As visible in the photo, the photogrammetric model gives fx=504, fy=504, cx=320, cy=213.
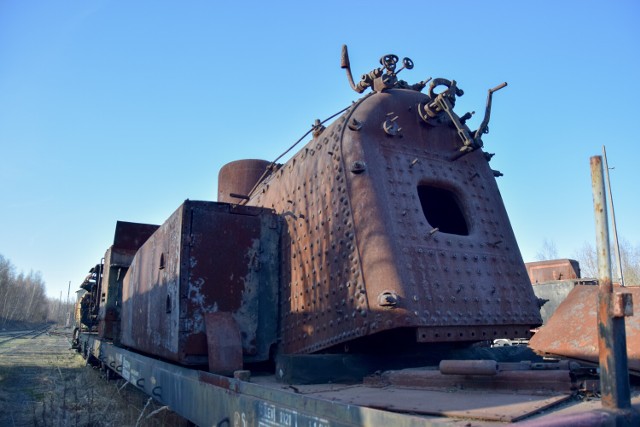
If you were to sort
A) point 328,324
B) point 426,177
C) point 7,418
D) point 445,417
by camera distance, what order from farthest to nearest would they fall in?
point 7,418 → point 426,177 → point 328,324 → point 445,417

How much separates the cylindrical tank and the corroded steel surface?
2.81 m

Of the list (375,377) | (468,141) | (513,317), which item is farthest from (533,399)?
(468,141)

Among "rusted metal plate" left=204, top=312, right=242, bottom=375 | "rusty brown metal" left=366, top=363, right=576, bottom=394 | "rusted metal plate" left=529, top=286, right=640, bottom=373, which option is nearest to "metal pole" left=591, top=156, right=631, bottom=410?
"rusty brown metal" left=366, top=363, right=576, bottom=394

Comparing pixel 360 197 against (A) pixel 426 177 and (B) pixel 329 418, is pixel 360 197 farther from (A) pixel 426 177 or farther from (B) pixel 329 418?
(B) pixel 329 418

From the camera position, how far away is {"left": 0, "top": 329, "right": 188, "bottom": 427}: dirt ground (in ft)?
23.4

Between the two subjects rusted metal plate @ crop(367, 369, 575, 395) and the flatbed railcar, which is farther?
the flatbed railcar

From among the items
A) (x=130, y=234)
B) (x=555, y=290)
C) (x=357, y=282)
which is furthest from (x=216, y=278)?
(x=555, y=290)

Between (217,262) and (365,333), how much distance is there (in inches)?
70.7

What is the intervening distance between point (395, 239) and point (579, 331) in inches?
55.9

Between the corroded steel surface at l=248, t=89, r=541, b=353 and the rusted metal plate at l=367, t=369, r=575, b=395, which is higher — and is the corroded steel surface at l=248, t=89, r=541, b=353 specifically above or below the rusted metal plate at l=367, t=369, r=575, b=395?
above

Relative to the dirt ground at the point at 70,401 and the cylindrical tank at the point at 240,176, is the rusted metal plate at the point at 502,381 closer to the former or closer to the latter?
the dirt ground at the point at 70,401

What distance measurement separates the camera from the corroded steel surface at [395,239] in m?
3.90

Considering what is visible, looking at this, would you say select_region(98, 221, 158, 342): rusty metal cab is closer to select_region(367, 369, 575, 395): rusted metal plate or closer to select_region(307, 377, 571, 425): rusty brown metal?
select_region(307, 377, 571, 425): rusty brown metal

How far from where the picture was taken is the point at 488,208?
5.03m
